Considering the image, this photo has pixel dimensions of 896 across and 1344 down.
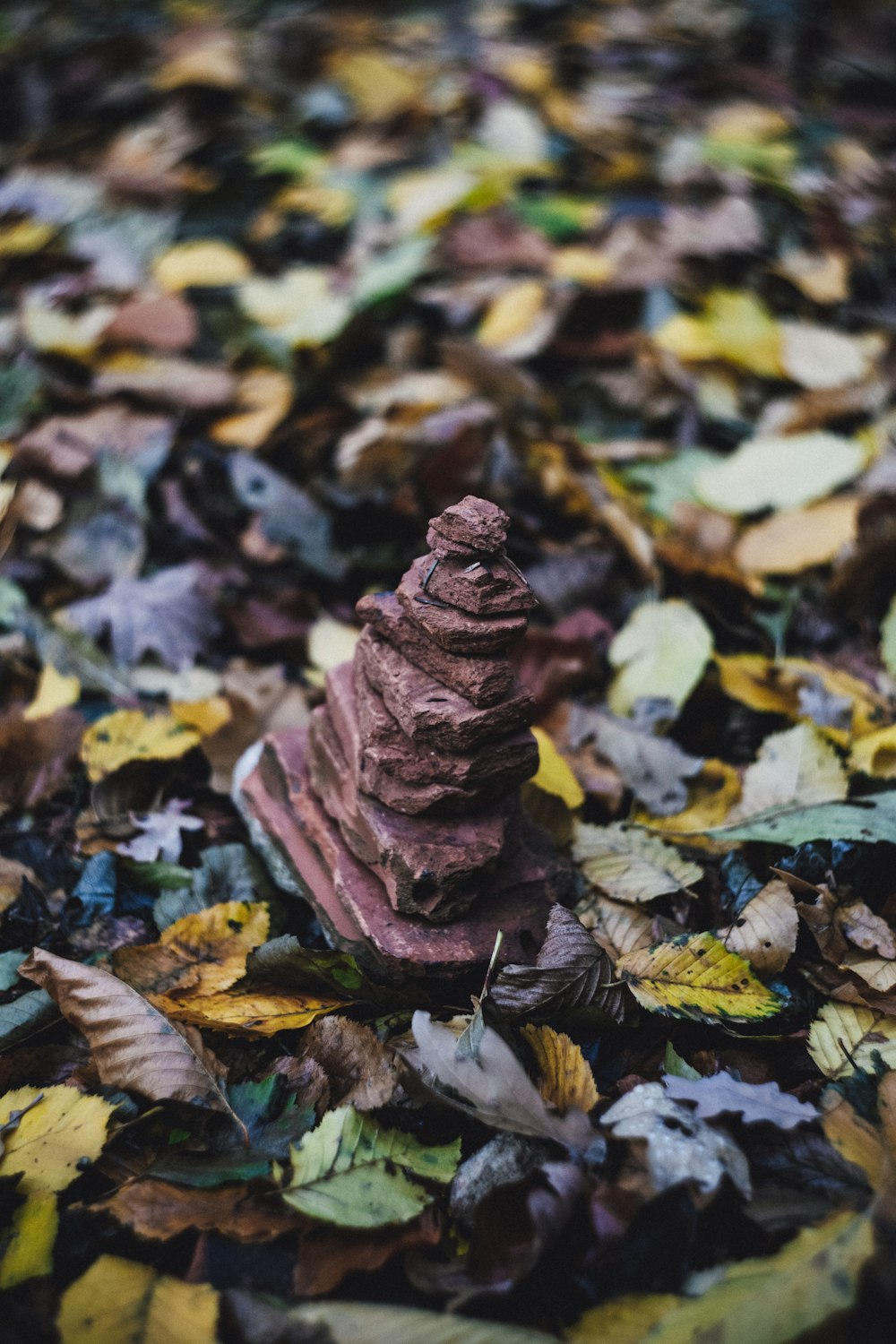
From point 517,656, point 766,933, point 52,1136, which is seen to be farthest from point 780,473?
point 52,1136

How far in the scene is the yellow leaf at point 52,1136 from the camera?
1.34m

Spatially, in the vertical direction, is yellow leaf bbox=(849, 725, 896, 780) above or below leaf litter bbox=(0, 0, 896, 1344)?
below

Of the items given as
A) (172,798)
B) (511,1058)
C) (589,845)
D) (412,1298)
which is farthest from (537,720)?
(412,1298)

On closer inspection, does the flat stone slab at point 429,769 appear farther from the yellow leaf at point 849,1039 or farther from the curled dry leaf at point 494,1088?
the yellow leaf at point 849,1039

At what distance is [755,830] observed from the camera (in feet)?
5.72

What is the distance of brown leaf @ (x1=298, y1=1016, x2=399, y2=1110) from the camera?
1.41 metres

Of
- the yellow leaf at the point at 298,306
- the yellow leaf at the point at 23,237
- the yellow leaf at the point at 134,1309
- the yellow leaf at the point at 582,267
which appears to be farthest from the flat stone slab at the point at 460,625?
the yellow leaf at the point at 23,237

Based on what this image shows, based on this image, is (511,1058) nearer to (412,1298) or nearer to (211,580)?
(412,1298)

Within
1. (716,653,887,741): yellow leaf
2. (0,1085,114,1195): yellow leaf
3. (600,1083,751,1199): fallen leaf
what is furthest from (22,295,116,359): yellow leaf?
(600,1083,751,1199): fallen leaf

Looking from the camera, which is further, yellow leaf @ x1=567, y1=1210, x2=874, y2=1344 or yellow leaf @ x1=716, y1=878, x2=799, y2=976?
yellow leaf @ x1=716, y1=878, x2=799, y2=976

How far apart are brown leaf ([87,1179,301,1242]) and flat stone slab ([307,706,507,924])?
0.45 m

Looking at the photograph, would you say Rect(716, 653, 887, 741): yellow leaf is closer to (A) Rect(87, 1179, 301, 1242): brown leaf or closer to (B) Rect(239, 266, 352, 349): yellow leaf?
(A) Rect(87, 1179, 301, 1242): brown leaf

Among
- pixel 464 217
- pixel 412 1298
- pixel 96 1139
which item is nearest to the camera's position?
pixel 412 1298

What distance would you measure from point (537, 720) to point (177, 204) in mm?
2724
